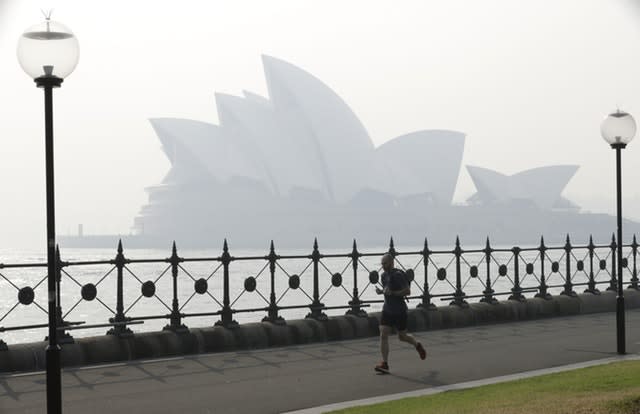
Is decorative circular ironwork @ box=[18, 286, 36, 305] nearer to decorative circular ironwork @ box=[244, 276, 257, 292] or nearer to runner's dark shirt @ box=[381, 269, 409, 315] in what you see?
decorative circular ironwork @ box=[244, 276, 257, 292]

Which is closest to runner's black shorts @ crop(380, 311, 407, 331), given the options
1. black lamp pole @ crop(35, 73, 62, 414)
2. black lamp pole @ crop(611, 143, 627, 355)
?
black lamp pole @ crop(611, 143, 627, 355)

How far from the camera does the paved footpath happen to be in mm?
9391

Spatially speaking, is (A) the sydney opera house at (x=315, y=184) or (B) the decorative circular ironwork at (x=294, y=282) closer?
(B) the decorative circular ironwork at (x=294, y=282)

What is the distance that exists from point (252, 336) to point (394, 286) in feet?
9.60

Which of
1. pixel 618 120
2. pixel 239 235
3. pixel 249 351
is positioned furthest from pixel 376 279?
pixel 239 235

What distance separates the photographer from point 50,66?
26.1 ft

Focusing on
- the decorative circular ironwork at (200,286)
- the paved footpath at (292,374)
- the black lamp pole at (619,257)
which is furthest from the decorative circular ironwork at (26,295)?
the black lamp pole at (619,257)

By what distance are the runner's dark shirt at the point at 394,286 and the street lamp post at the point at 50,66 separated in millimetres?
5030

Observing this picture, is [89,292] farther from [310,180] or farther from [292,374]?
[310,180]

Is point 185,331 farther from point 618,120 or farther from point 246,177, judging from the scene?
point 246,177

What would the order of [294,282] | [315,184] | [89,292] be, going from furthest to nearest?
[315,184] < [294,282] < [89,292]

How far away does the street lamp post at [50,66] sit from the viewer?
25.5 ft

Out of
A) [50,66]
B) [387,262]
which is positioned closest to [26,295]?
[387,262]

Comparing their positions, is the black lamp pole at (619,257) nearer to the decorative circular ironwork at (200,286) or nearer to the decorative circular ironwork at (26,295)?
the decorative circular ironwork at (200,286)
